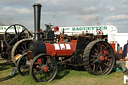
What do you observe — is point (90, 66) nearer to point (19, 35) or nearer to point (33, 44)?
point (33, 44)

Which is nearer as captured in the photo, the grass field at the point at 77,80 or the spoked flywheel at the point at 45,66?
the spoked flywheel at the point at 45,66

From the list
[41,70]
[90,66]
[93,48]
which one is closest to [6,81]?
[41,70]

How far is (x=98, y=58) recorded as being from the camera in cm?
516

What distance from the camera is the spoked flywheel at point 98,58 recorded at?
4.95 metres

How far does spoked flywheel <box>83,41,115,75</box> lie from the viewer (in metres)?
4.95

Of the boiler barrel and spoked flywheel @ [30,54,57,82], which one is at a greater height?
the boiler barrel

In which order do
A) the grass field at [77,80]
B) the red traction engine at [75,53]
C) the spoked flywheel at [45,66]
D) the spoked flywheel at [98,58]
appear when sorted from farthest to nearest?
the spoked flywheel at [98,58], the red traction engine at [75,53], the grass field at [77,80], the spoked flywheel at [45,66]

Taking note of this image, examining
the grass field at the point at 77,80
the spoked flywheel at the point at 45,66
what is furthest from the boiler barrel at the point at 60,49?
the grass field at the point at 77,80

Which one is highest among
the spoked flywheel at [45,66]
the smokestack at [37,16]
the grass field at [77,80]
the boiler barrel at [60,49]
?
the smokestack at [37,16]

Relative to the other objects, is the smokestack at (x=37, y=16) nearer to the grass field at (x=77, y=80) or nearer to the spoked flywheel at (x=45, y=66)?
the spoked flywheel at (x=45, y=66)

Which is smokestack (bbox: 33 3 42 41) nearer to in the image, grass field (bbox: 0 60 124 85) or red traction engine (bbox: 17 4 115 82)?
red traction engine (bbox: 17 4 115 82)

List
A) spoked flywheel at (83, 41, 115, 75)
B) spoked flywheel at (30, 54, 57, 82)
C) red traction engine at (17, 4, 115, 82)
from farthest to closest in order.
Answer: spoked flywheel at (83, 41, 115, 75), red traction engine at (17, 4, 115, 82), spoked flywheel at (30, 54, 57, 82)

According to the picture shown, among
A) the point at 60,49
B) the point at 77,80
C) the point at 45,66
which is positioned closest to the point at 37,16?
the point at 60,49

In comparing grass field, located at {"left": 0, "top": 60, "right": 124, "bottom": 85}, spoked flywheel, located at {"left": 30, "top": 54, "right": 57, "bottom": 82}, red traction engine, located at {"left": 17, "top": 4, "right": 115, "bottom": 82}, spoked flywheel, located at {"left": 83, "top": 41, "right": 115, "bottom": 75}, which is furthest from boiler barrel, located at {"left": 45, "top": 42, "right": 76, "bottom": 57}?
grass field, located at {"left": 0, "top": 60, "right": 124, "bottom": 85}
